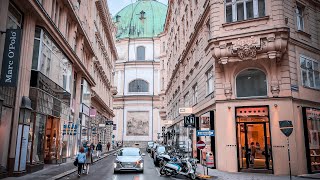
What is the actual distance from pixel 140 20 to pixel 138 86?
20730 mm

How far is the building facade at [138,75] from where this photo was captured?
78.2 metres

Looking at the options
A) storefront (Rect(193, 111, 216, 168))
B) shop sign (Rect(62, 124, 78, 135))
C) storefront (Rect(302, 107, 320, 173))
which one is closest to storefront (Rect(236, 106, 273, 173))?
storefront (Rect(193, 111, 216, 168))

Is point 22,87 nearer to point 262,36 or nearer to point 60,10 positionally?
point 60,10

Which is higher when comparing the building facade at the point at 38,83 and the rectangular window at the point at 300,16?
the rectangular window at the point at 300,16

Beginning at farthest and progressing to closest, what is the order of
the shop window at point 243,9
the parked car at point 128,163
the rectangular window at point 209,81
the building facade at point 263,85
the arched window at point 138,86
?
the arched window at point 138,86 < the rectangular window at point 209,81 < the shop window at point 243,9 < the parked car at point 128,163 < the building facade at point 263,85

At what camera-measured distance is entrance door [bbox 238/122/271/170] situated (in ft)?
58.4

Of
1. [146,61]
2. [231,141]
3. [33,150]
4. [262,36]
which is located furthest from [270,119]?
[146,61]

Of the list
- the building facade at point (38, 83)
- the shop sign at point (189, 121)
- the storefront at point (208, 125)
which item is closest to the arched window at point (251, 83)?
the storefront at point (208, 125)

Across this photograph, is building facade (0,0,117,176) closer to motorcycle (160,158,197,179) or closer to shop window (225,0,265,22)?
motorcycle (160,158,197,179)

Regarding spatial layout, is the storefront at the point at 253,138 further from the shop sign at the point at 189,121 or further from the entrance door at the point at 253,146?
the shop sign at the point at 189,121

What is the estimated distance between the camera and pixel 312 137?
18.5m

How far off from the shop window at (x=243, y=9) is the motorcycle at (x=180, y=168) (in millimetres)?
9300

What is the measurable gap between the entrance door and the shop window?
6.61 metres

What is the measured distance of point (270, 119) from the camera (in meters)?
17.6
